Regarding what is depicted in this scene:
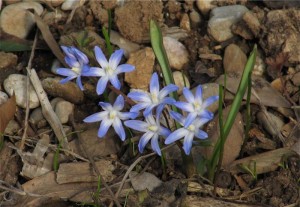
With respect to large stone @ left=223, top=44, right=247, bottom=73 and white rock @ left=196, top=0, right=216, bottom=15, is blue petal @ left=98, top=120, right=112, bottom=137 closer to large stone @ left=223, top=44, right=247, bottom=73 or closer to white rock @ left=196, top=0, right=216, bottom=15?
large stone @ left=223, top=44, right=247, bottom=73

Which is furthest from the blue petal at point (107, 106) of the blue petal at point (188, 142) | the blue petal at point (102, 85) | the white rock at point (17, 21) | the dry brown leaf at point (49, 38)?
the white rock at point (17, 21)

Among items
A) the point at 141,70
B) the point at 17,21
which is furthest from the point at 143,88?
the point at 17,21

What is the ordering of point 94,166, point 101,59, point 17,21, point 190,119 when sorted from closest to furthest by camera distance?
1. point 190,119
2. point 101,59
3. point 94,166
4. point 17,21

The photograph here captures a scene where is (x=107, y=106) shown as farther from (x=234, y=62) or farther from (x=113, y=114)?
(x=234, y=62)

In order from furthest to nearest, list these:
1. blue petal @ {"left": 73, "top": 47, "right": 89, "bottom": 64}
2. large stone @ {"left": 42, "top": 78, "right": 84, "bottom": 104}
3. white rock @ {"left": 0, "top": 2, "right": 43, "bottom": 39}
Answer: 1. white rock @ {"left": 0, "top": 2, "right": 43, "bottom": 39}
2. large stone @ {"left": 42, "top": 78, "right": 84, "bottom": 104}
3. blue petal @ {"left": 73, "top": 47, "right": 89, "bottom": 64}

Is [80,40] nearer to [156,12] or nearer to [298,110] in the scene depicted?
[156,12]

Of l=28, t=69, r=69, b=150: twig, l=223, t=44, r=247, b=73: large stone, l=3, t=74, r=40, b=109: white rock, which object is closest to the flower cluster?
l=28, t=69, r=69, b=150: twig
